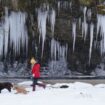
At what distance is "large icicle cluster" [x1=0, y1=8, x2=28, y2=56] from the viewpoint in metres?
25.0

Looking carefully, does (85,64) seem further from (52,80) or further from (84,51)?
(52,80)

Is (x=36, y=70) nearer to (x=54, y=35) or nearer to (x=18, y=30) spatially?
(x=18, y=30)

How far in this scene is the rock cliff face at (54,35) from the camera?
25.0 metres

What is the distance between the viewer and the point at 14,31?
83.8 ft

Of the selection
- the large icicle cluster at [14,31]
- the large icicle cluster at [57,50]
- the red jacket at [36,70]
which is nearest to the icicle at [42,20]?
the large icicle cluster at [14,31]

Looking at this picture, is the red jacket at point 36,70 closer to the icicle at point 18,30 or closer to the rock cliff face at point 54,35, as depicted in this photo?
the rock cliff face at point 54,35

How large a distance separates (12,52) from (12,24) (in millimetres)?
2460

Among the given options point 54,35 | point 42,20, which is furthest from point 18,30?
point 54,35

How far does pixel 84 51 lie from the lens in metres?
27.6

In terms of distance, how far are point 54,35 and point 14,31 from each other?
2.45 meters

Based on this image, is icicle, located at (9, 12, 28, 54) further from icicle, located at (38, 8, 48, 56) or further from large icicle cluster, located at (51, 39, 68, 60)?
large icicle cluster, located at (51, 39, 68, 60)

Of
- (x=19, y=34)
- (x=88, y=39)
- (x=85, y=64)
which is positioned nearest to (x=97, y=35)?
(x=88, y=39)

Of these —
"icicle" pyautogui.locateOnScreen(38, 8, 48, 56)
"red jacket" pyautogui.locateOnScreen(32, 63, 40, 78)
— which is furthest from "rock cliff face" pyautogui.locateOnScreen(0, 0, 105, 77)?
"red jacket" pyautogui.locateOnScreen(32, 63, 40, 78)

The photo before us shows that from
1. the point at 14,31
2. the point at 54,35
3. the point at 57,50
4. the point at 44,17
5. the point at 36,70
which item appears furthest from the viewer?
the point at 57,50
